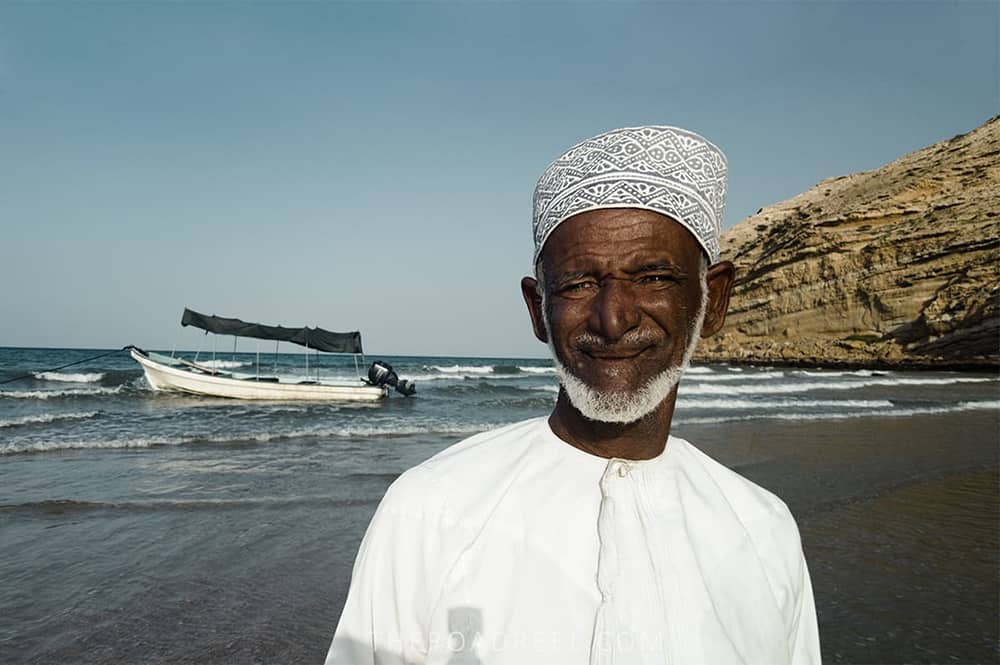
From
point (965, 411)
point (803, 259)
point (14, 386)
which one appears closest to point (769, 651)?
point (965, 411)

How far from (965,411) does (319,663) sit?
681 inches

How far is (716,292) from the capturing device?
1.67 meters

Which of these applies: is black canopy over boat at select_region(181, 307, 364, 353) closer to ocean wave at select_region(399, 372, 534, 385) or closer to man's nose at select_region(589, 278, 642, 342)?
ocean wave at select_region(399, 372, 534, 385)

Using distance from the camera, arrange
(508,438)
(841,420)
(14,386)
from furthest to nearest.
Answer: (14,386) < (841,420) < (508,438)

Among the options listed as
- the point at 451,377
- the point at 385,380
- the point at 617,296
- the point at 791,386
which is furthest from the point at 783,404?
the point at 451,377

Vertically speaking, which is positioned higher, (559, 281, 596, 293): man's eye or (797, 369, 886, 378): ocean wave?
(559, 281, 596, 293): man's eye

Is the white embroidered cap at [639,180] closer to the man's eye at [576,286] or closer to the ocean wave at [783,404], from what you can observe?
the man's eye at [576,286]

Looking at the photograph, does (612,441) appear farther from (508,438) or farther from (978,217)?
(978,217)

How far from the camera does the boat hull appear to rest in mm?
19766

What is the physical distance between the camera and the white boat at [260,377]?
1986 cm

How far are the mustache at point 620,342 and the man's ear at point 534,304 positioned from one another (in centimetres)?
19

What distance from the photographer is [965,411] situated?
1473 centimetres

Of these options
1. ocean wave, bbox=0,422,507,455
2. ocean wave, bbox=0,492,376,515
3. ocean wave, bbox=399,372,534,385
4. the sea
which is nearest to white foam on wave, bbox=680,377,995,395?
the sea

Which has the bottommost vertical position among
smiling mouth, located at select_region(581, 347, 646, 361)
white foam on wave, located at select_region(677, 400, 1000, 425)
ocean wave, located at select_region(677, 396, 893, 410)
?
white foam on wave, located at select_region(677, 400, 1000, 425)
